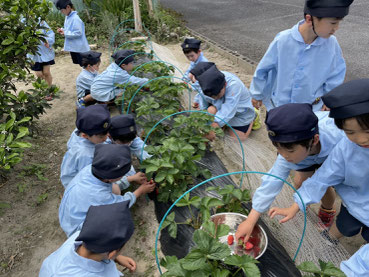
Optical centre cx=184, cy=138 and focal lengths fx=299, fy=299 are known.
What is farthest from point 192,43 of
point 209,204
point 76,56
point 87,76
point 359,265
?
point 359,265

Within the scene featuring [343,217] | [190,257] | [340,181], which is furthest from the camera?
[343,217]

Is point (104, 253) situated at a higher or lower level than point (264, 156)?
higher

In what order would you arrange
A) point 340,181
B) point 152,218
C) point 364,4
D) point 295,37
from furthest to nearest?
1. point 364,4
2. point 152,218
3. point 295,37
4. point 340,181


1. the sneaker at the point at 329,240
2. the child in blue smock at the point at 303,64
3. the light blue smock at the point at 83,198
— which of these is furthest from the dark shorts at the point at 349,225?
the light blue smock at the point at 83,198

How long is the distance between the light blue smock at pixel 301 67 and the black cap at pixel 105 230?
1702 millimetres

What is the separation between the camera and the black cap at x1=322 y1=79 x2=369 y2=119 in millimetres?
1294

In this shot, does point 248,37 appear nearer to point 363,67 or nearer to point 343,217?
point 363,67

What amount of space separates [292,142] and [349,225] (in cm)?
73

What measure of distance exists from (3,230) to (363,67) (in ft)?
17.7

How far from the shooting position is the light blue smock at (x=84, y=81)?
429 cm

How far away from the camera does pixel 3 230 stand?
2.67 meters

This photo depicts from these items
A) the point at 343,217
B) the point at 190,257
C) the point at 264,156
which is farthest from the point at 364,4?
the point at 190,257

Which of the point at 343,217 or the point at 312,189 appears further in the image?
the point at 343,217

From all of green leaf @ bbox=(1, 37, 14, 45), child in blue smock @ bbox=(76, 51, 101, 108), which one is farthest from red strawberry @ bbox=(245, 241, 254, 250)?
child in blue smock @ bbox=(76, 51, 101, 108)
